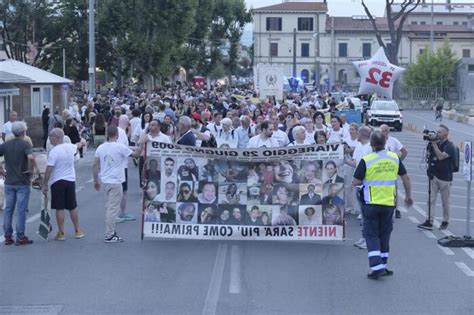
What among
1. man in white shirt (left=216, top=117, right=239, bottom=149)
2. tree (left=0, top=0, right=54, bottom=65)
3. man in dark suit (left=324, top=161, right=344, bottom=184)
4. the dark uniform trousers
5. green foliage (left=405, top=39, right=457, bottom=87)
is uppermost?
tree (left=0, top=0, right=54, bottom=65)

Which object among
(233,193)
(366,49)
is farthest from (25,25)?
(366,49)

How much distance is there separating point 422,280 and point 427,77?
220 ft

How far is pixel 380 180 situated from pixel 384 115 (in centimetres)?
3630

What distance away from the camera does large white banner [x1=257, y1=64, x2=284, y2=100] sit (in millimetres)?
41969

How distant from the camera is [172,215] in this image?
12.8 meters

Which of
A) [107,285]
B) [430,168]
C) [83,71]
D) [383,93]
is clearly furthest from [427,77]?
[107,285]

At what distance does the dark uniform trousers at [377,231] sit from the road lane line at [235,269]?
1.54 m

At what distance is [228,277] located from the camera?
35.3ft

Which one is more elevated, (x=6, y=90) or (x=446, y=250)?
(x=6, y=90)

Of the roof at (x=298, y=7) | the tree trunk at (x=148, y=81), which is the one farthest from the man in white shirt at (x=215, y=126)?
the roof at (x=298, y=7)

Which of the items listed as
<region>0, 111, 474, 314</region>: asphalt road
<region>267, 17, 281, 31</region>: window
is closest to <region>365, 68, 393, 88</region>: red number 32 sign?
<region>0, 111, 474, 314</region>: asphalt road

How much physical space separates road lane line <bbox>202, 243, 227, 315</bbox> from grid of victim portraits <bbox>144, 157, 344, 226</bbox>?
591 millimetres

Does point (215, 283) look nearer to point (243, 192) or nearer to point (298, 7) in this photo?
point (243, 192)

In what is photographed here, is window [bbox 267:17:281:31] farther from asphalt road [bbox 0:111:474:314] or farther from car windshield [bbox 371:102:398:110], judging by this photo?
asphalt road [bbox 0:111:474:314]
